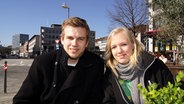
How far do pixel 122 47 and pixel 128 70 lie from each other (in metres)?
0.22

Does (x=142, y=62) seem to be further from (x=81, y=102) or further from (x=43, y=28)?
(x=43, y=28)

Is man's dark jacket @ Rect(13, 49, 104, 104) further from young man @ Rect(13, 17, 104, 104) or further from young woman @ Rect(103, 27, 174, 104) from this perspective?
young woman @ Rect(103, 27, 174, 104)

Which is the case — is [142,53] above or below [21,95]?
above

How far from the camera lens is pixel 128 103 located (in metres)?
2.63

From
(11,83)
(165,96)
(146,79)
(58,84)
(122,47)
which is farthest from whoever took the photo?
(11,83)

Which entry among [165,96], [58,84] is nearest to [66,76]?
[58,84]

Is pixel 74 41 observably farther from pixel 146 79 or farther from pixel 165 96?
pixel 165 96

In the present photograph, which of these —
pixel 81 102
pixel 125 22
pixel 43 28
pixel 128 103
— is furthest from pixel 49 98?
pixel 43 28

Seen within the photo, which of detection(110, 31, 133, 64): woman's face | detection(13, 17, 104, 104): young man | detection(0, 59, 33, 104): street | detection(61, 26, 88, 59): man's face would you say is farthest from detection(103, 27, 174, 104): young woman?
detection(0, 59, 33, 104): street

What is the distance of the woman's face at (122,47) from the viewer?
280 centimetres

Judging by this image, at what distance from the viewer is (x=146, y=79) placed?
269 centimetres

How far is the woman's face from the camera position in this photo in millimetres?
2797

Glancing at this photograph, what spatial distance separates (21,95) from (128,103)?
90cm

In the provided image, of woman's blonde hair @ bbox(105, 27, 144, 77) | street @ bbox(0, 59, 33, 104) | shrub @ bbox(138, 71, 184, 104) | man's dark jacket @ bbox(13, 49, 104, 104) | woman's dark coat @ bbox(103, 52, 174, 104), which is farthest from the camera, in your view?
street @ bbox(0, 59, 33, 104)
